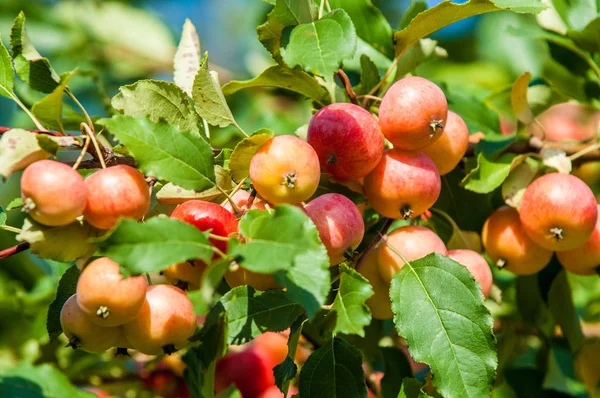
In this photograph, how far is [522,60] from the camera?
3.02 meters

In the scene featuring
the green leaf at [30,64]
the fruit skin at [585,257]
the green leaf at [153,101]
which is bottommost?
the fruit skin at [585,257]

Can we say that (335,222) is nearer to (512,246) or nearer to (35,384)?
(512,246)

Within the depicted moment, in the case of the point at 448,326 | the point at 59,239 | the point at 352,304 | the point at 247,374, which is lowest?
the point at 247,374

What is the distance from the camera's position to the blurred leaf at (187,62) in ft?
4.48

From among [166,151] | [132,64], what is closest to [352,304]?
[166,151]

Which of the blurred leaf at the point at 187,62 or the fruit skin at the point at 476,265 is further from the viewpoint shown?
the blurred leaf at the point at 187,62

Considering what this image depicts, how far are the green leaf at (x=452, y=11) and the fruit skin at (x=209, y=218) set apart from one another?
513 millimetres

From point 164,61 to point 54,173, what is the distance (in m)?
2.53

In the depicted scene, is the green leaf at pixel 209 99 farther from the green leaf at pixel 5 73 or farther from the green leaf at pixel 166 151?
the green leaf at pixel 5 73

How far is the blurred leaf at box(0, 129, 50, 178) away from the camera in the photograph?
3.19ft

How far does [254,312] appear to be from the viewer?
1.09m

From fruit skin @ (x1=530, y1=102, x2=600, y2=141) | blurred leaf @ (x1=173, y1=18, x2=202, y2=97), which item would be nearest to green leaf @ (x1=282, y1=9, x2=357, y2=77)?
blurred leaf @ (x1=173, y1=18, x2=202, y2=97)

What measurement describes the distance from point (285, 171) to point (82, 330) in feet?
1.29

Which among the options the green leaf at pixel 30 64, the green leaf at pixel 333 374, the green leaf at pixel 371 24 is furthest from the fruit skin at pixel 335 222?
the green leaf at pixel 371 24
